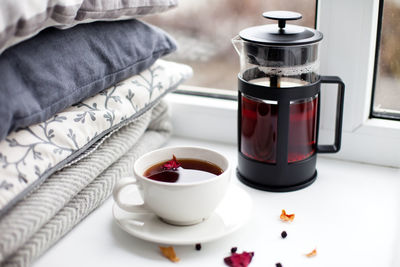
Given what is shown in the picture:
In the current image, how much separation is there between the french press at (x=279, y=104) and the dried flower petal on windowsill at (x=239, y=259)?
6.9 inches

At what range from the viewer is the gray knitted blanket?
563mm

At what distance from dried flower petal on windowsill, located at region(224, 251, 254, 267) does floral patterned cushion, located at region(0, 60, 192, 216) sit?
0.78 ft

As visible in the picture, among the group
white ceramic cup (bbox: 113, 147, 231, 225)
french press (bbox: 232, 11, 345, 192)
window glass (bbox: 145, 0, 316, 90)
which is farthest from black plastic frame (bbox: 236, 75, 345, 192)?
window glass (bbox: 145, 0, 316, 90)

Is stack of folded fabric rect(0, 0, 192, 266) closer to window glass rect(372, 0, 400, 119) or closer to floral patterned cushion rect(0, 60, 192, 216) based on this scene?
floral patterned cushion rect(0, 60, 192, 216)

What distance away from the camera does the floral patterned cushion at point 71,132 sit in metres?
0.57

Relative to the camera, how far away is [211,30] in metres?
0.99

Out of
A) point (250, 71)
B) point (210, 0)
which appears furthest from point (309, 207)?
point (210, 0)

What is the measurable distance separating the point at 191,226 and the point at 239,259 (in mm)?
Result: 83

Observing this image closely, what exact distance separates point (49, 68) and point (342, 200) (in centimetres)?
45

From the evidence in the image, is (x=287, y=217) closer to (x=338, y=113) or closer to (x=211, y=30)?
(x=338, y=113)

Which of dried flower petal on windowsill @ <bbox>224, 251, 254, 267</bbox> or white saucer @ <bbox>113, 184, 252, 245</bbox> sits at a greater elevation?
white saucer @ <bbox>113, 184, 252, 245</bbox>

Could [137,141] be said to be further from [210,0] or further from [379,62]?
[379,62]

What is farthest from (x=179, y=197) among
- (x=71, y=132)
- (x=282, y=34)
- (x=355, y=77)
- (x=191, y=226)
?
(x=355, y=77)

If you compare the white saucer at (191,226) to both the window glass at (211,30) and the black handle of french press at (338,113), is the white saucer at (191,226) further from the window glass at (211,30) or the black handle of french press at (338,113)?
the window glass at (211,30)
